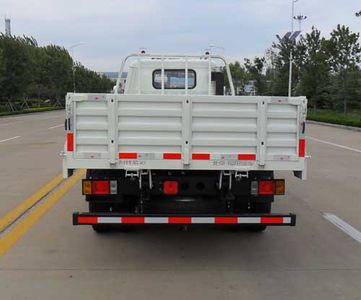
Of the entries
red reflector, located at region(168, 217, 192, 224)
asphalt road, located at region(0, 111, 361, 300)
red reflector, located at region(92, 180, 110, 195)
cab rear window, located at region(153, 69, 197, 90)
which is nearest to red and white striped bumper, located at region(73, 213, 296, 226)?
red reflector, located at region(168, 217, 192, 224)

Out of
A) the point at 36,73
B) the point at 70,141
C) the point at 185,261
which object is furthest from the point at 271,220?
the point at 36,73

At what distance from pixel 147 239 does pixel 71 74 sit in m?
74.3

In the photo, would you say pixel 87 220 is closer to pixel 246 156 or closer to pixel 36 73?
pixel 246 156

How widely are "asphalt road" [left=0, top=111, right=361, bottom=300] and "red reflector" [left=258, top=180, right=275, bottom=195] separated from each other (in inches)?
29.2

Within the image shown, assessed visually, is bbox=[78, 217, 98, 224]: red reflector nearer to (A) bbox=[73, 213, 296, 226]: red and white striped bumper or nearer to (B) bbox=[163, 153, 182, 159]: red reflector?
(A) bbox=[73, 213, 296, 226]: red and white striped bumper

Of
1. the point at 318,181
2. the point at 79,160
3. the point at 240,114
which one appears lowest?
the point at 318,181

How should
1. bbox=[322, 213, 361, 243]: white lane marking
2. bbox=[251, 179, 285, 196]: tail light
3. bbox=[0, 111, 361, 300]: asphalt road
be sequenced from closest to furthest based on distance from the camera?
bbox=[0, 111, 361, 300]: asphalt road < bbox=[251, 179, 285, 196]: tail light < bbox=[322, 213, 361, 243]: white lane marking

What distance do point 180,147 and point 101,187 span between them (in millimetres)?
948

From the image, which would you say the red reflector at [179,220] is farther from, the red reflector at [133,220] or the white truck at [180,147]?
the red reflector at [133,220]

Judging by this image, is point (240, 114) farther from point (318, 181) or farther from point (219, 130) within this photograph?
point (318, 181)

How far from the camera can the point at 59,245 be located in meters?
6.28

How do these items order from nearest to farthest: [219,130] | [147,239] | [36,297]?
1. [36,297]
2. [219,130]
3. [147,239]

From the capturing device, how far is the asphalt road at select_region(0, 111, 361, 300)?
4.87m

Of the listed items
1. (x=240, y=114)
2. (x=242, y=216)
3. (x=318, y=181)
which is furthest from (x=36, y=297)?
(x=318, y=181)
